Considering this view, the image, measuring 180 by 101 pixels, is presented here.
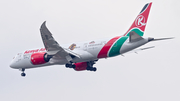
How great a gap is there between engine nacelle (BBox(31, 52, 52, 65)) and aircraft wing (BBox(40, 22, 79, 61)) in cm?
173

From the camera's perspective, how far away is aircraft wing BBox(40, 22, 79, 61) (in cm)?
3653

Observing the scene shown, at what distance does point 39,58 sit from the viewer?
41.5 m

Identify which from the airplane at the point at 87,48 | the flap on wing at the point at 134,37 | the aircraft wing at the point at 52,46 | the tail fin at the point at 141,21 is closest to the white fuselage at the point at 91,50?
the airplane at the point at 87,48

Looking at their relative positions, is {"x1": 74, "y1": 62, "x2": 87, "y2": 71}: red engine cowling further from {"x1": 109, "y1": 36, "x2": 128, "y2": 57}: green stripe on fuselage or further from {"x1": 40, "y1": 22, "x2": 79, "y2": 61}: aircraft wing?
{"x1": 109, "y1": 36, "x2": 128, "y2": 57}: green stripe on fuselage

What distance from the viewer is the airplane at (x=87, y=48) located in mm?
37750

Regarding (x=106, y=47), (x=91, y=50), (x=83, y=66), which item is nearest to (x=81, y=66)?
(x=83, y=66)

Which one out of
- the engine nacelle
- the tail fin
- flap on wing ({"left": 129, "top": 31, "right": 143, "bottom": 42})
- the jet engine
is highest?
the tail fin

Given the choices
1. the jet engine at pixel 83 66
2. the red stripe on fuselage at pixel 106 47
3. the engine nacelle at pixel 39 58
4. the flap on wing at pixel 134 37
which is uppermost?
the flap on wing at pixel 134 37

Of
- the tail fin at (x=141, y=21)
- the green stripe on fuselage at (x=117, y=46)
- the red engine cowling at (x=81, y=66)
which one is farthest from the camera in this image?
the red engine cowling at (x=81, y=66)

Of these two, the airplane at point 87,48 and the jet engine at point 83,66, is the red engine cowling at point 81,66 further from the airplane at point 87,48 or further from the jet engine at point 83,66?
the airplane at point 87,48

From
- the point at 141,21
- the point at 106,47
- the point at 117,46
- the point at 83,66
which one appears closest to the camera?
the point at 117,46

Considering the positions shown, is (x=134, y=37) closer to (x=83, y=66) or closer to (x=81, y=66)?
(x=83, y=66)

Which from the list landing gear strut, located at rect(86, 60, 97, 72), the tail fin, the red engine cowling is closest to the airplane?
the tail fin

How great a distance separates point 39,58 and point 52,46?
3730mm
